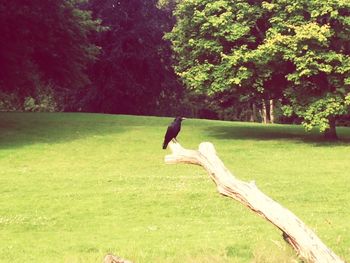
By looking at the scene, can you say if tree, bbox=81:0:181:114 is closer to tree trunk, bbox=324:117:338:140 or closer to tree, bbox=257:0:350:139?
tree trunk, bbox=324:117:338:140

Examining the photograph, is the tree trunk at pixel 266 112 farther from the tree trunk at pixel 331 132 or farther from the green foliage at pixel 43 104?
the tree trunk at pixel 331 132

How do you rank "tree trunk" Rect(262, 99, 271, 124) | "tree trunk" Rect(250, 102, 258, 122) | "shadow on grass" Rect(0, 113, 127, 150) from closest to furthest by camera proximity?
"shadow on grass" Rect(0, 113, 127, 150)
"tree trunk" Rect(262, 99, 271, 124)
"tree trunk" Rect(250, 102, 258, 122)

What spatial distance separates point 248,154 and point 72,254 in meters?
22.0

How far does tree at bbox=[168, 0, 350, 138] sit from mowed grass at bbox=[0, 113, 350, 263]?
3081mm

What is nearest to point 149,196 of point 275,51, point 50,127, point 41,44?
point 275,51

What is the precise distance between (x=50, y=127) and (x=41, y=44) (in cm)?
668

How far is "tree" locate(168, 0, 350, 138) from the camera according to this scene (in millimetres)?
35844

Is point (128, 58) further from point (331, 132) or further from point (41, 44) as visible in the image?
point (331, 132)

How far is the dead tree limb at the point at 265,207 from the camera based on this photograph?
8508 millimetres

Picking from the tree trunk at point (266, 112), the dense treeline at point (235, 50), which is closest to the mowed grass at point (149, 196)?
the dense treeline at point (235, 50)

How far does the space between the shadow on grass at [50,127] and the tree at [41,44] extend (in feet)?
9.13

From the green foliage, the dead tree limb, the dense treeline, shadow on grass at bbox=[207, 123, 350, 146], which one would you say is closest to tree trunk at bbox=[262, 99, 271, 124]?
shadow on grass at bbox=[207, 123, 350, 146]

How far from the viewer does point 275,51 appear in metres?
36.0

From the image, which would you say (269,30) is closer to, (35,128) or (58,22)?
(58,22)
